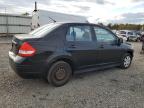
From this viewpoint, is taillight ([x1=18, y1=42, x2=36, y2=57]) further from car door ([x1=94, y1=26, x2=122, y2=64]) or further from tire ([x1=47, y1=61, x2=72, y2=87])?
car door ([x1=94, y1=26, x2=122, y2=64])

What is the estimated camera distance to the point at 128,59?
684 centimetres

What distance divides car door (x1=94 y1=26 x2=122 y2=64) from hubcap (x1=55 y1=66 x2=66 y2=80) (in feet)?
4.44

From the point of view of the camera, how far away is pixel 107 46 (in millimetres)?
5797

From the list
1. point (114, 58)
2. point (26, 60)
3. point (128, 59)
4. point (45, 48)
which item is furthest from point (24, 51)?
point (128, 59)

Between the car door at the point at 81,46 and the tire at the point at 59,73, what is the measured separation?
32cm

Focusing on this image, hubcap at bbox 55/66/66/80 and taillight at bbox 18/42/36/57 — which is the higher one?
taillight at bbox 18/42/36/57

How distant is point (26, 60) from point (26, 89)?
80 centimetres

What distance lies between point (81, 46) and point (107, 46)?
115 cm

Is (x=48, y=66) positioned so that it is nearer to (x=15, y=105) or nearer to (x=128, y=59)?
(x=15, y=105)

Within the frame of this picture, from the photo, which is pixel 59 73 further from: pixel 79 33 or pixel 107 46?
pixel 107 46

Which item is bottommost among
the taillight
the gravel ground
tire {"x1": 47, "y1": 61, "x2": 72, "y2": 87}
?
the gravel ground

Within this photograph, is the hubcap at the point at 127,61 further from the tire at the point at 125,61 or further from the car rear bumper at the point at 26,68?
the car rear bumper at the point at 26,68

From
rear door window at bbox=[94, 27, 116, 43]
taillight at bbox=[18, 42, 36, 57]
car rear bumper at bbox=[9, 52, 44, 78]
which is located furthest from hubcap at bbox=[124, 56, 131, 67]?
taillight at bbox=[18, 42, 36, 57]

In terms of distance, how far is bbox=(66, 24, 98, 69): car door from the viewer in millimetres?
4859
